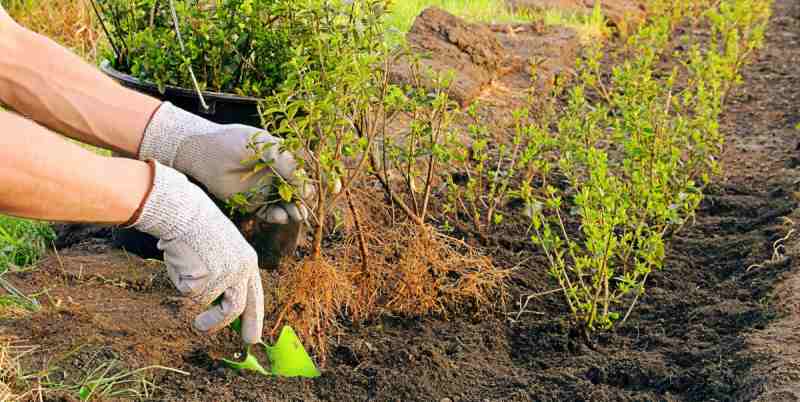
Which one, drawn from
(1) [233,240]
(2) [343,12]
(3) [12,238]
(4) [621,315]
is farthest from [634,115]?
(3) [12,238]

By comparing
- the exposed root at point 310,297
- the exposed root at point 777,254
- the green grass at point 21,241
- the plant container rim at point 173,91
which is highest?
the plant container rim at point 173,91

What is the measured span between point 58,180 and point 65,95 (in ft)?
1.92

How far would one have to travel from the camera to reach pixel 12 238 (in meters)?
3.10

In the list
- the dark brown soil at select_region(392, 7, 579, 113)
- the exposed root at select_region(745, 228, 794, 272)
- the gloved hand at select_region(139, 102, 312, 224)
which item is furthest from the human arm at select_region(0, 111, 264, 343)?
the dark brown soil at select_region(392, 7, 579, 113)

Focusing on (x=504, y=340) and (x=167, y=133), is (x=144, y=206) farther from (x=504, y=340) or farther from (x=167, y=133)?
(x=504, y=340)

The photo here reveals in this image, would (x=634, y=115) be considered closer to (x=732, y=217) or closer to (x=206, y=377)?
(x=732, y=217)

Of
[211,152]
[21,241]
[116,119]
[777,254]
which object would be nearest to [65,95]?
[116,119]

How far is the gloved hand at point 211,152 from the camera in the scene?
2.38 meters

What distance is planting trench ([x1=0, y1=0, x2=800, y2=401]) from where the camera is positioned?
2320 millimetres

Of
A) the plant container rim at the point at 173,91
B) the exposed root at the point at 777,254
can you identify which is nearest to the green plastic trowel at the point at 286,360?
the plant container rim at the point at 173,91

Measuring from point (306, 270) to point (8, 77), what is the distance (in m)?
0.87

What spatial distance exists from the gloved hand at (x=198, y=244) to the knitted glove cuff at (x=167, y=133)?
14.3 inches

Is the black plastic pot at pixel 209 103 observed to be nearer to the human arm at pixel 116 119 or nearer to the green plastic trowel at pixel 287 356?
the human arm at pixel 116 119

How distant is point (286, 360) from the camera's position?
7.82 ft
